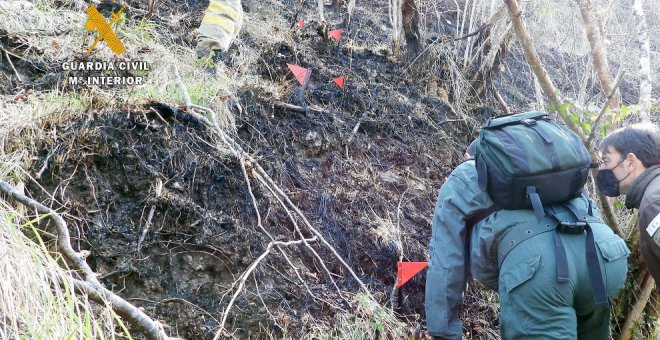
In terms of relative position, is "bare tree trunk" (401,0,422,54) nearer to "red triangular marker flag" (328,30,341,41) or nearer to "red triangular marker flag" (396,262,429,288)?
"red triangular marker flag" (328,30,341,41)

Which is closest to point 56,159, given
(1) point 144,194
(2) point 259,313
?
(1) point 144,194

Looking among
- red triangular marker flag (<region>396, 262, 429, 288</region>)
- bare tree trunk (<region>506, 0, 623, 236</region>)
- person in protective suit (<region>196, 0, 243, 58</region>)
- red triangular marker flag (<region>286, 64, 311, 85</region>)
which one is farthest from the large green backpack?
person in protective suit (<region>196, 0, 243, 58</region>)

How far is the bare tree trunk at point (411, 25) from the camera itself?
6.21 m

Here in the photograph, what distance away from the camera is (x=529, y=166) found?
235 centimetres

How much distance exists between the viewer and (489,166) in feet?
7.96

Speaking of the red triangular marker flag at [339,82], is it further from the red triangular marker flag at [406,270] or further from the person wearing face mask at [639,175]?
the person wearing face mask at [639,175]

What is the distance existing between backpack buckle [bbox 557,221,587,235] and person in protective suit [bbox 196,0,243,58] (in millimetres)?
3421

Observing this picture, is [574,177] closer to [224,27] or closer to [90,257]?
[90,257]

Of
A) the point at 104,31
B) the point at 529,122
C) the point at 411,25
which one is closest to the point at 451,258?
the point at 529,122

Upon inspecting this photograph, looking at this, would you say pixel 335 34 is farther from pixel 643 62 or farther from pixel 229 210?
pixel 229 210

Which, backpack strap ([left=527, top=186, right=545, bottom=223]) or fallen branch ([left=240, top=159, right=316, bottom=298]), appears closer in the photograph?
backpack strap ([left=527, top=186, right=545, bottom=223])

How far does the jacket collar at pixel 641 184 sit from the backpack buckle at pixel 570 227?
0.45 m

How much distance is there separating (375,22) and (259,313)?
5.40 meters

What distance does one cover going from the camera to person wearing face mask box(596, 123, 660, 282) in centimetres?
247
